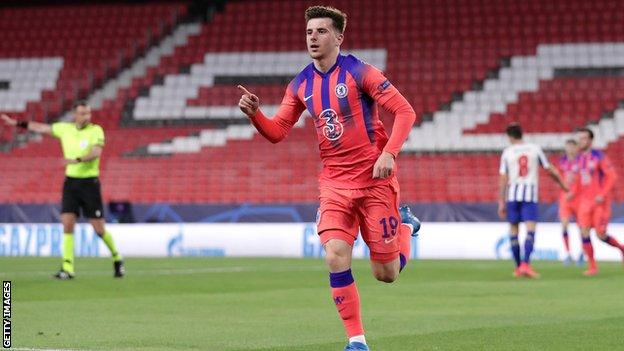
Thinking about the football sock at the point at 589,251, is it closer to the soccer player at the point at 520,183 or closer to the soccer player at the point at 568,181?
the soccer player at the point at 520,183

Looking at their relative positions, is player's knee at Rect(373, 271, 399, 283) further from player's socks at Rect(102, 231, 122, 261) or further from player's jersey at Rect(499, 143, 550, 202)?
player's jersey at Rect(499, 143, 550, 202)

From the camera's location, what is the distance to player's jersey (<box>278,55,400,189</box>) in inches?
315

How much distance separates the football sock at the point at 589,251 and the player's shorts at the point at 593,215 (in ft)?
1.21

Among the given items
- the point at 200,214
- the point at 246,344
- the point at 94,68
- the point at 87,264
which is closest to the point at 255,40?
the point at 94,68

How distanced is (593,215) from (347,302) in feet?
39.2

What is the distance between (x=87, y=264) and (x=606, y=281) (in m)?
8.90

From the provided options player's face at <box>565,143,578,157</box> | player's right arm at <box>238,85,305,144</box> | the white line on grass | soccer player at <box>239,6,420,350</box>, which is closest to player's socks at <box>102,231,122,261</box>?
the white line on grass

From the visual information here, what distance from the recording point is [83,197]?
16.5m

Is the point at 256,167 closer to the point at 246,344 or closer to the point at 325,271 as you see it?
the point at 325,271

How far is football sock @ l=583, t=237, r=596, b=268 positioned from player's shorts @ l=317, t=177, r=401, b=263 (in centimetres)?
1016

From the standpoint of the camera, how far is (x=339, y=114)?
8.04 metres

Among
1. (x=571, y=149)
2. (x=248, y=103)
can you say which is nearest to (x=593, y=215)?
(x=571, y=149)

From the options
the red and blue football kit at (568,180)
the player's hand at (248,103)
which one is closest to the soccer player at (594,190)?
the red and blue football kit at (568,180)

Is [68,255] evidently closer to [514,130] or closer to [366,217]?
[514,130]
